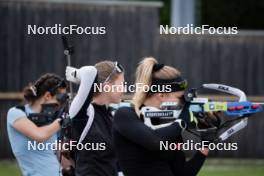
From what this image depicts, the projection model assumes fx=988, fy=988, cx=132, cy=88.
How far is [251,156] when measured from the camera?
60.7 ft

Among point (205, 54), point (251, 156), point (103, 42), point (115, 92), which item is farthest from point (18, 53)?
point (115, 92)

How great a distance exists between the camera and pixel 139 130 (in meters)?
6.77

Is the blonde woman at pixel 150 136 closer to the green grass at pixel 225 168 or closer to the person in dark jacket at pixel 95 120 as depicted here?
the person in dark jacket at pixel 95 120

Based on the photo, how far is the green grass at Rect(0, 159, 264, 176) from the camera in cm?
1559

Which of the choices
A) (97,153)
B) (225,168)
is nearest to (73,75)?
(97,153)

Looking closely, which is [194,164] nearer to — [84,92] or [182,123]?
[182,123]

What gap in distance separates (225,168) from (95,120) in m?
9.39

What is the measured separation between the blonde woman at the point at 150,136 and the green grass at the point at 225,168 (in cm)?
830

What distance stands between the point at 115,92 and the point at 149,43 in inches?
411

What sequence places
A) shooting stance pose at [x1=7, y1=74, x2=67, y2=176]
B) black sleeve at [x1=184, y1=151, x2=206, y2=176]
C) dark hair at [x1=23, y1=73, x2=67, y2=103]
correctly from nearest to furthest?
black sleeve at [x1=184, y1=151, x2=206, y2=176], shooting stance pose at [x1=7, y1=74, x2=67, y2=176], dark hair at [x1=23, y1=73, x2=67, y2=103]

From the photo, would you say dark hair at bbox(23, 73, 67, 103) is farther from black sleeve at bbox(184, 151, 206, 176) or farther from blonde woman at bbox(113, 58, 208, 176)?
black sleeve at bbox(184, 151, 206, 176)

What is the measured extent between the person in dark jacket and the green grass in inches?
296

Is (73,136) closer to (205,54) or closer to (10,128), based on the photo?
(10,128)

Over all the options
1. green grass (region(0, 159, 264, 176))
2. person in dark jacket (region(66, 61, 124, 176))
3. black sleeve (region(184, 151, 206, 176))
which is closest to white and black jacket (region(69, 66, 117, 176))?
person in dark jacket (region(66, 61, 124, 176))
